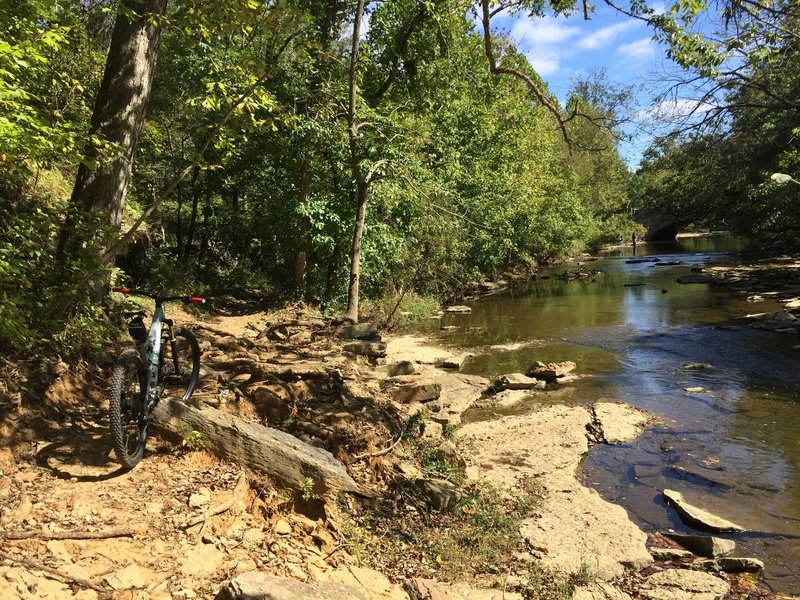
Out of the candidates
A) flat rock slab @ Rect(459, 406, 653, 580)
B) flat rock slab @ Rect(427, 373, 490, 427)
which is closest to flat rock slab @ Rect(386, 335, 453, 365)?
flat rock slab @ Rect(427, 373, 490, 427)

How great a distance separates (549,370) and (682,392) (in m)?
2.47

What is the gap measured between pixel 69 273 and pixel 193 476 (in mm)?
2575

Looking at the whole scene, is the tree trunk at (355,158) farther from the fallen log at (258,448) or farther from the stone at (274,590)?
the stone at (274,590)

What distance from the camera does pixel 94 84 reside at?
1186cm

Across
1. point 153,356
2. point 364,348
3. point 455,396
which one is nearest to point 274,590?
point 153,356

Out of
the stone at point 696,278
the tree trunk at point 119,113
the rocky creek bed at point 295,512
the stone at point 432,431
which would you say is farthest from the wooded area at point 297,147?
the stone at point 696,278

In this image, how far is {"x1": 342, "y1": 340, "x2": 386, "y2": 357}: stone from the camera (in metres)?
10.5

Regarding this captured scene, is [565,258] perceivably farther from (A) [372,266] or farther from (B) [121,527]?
(B) [121,527]

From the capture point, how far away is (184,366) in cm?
599

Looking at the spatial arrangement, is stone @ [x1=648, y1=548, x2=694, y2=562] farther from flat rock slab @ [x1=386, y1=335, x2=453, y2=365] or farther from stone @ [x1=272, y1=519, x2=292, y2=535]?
flat rock slab @ [x1=386, y1=335, x2=453, y2=365]

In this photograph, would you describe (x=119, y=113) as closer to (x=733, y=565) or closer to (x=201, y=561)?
(x=201, y=561)

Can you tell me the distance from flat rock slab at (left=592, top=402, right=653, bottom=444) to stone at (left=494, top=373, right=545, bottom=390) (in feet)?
4.48

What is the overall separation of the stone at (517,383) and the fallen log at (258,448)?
20.4ft

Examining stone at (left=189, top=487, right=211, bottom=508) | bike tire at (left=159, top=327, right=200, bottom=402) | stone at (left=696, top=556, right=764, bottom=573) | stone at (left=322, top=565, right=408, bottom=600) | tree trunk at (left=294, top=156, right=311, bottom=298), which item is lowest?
stone at (left=696, top=556, right=764, bottom=573)
